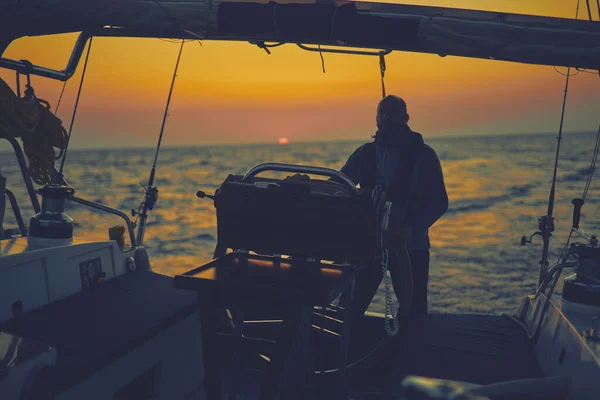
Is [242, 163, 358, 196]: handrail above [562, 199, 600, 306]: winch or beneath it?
above

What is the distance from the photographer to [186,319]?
314cm

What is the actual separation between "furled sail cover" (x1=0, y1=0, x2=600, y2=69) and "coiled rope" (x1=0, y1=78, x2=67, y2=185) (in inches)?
22.5

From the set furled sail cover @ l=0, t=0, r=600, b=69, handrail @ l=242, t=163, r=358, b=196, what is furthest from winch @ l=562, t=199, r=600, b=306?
handrail @ l=242, t=163, r=358, b=196

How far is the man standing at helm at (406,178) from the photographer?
3727 mm

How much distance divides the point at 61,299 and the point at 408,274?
1.75 m

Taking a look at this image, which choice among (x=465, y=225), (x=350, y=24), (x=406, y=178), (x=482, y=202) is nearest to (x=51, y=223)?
(x=350, y=24)

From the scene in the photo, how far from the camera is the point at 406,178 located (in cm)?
375


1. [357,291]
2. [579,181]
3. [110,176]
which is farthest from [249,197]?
[110,176]

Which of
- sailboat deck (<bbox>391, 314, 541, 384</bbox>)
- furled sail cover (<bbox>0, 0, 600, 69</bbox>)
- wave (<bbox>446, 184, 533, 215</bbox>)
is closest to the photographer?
sailboat deck (<bbox>391, 314, 541, 384</bbox>)

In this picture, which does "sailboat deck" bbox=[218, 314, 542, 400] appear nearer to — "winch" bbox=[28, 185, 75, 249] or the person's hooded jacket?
the person's hooded jacket

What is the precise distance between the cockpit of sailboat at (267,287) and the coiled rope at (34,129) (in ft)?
0.06

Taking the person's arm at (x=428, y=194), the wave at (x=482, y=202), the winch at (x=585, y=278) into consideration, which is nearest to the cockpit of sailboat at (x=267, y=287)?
the winch at (x=585, y=278)

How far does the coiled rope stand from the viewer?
3.26 metres

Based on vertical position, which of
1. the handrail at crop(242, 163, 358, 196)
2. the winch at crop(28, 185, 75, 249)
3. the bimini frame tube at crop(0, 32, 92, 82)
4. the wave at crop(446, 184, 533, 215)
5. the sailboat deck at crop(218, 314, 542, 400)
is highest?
the bimini frame tube at crop(0, 32, 92, 82)
